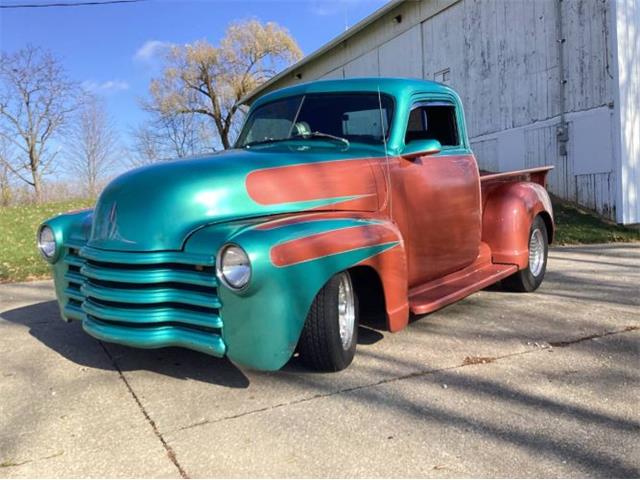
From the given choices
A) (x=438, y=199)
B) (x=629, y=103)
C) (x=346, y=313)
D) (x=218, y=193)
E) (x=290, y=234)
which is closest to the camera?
(x=290, y=234)

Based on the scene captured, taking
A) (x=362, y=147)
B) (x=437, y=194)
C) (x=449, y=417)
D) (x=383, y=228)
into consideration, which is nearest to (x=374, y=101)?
(x=362, y=147)

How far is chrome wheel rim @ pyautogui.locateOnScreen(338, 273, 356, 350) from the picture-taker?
11.7 feet

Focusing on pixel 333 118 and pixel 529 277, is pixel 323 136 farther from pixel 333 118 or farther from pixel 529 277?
pixel 529 277

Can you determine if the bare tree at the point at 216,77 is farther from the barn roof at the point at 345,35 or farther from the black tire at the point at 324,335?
the black tire at the point at 324,335

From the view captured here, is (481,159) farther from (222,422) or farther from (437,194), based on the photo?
(222,422)

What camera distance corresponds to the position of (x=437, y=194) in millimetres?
4535

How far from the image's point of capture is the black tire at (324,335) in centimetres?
327

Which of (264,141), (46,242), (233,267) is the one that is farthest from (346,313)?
(46,242)

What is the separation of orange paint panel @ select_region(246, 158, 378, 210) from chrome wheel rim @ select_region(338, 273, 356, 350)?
0.60 meters

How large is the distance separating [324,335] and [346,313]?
0.33 m

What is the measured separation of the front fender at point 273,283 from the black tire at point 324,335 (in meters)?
0.14

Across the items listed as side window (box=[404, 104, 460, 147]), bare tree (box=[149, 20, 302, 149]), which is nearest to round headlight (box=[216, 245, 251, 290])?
side window (box=[404, 104, 460, 147])

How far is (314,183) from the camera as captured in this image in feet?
12.0

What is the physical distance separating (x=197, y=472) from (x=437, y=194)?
2846mm
